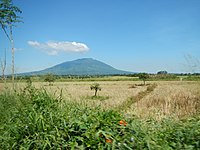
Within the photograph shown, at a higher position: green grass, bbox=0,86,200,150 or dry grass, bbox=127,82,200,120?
green grass, bbox=0,86,200,150

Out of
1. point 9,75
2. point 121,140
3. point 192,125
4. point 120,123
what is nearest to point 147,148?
point 121,140

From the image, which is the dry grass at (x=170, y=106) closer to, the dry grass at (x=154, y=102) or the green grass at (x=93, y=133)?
the dry grass at (x=154, y=102)

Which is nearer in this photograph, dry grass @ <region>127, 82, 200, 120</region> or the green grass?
the green grass

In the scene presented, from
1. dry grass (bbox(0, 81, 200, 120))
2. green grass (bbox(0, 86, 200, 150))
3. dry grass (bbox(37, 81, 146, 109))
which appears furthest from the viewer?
dry grass (bbox(0, 81, 200, 120))

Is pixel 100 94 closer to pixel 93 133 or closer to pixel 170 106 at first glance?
pixel 170 106

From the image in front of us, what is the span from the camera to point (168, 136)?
2.39 m

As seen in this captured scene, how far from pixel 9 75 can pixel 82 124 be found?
4.54 meters

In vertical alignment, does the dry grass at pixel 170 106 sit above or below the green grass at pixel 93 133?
below

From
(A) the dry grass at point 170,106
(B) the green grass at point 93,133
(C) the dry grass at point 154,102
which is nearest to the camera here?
(B) the green grass at point 93,133

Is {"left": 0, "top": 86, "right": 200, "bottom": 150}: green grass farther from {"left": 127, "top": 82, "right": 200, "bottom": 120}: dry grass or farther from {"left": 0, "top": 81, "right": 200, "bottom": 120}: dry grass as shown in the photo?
{"left": 127, "top": 82, "right": 200, "bottom": 120}: dry grass

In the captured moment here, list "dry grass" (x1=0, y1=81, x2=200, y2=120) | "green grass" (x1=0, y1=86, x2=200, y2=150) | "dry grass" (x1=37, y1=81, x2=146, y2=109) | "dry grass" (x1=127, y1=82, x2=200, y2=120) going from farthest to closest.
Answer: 1. "dry grass" (x1=127, y1=82, x2=200, y2=120)
2. "dry grass" (x1=0, y1=81, x2=200, y2=120)
3. "dry grass" (x1=37, y1=81, x2=146, y2=109)
4. "green grass" (x1=0, y1=86, x2=200, y2=150)

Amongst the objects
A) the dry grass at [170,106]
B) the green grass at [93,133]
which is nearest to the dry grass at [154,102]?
the dry grass at [170,106]

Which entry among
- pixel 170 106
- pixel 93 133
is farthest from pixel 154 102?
pixel 93 133

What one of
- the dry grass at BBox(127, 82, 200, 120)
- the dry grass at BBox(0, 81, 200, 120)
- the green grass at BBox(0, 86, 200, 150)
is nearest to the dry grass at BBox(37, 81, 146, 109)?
the dry grass at BBox(0, 81, 200, 120)
